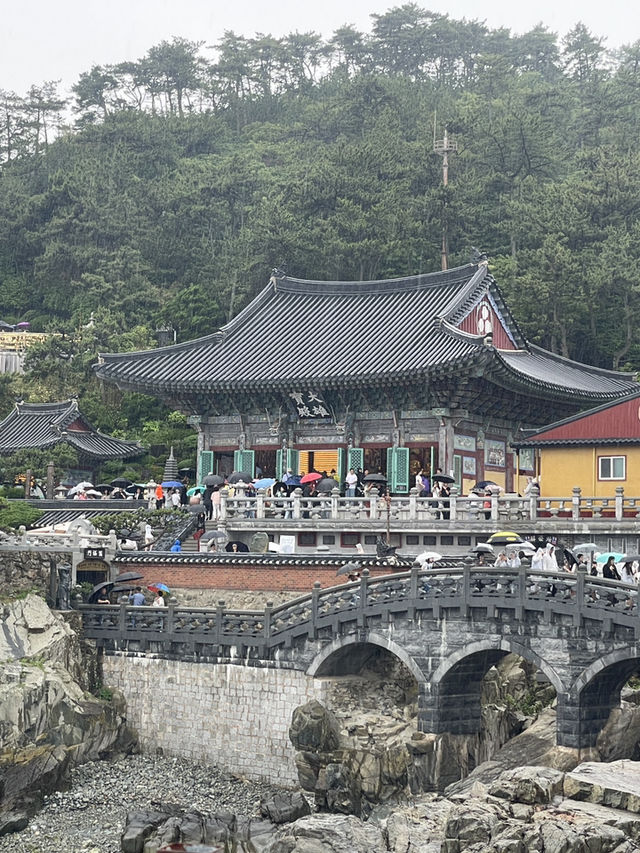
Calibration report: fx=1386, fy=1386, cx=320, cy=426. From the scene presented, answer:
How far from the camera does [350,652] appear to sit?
36.1m

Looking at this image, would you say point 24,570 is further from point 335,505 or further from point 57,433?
point 57,433

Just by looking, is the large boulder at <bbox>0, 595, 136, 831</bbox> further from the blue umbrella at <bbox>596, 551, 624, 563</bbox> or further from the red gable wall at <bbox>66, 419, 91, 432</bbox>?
the red gable wall at <bbox>66, 419, 91, 432</bbox>

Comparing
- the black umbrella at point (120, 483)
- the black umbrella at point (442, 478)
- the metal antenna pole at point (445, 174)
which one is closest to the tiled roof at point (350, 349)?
the black umbrella at point (120, 483)

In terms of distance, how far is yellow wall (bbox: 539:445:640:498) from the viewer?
43688mm

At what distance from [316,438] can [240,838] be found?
22160 millimetres

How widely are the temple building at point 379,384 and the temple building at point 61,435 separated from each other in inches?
238

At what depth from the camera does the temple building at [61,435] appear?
58.9 meters

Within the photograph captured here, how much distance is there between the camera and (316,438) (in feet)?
169

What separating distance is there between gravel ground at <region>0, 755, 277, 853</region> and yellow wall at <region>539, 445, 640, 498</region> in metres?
15.4

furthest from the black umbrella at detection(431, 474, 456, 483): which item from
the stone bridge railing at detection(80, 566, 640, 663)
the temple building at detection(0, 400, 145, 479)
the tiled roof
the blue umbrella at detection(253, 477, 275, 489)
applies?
the temple building at detection(0, 400, 145, 479)

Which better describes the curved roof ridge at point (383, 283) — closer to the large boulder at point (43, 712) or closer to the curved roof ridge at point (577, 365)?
the curved roof ridge at point (577, 365)

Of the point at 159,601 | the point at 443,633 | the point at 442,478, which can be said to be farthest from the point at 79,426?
the point at 443,633

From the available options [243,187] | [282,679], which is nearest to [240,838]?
[282,679]

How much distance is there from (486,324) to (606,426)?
1072cm
